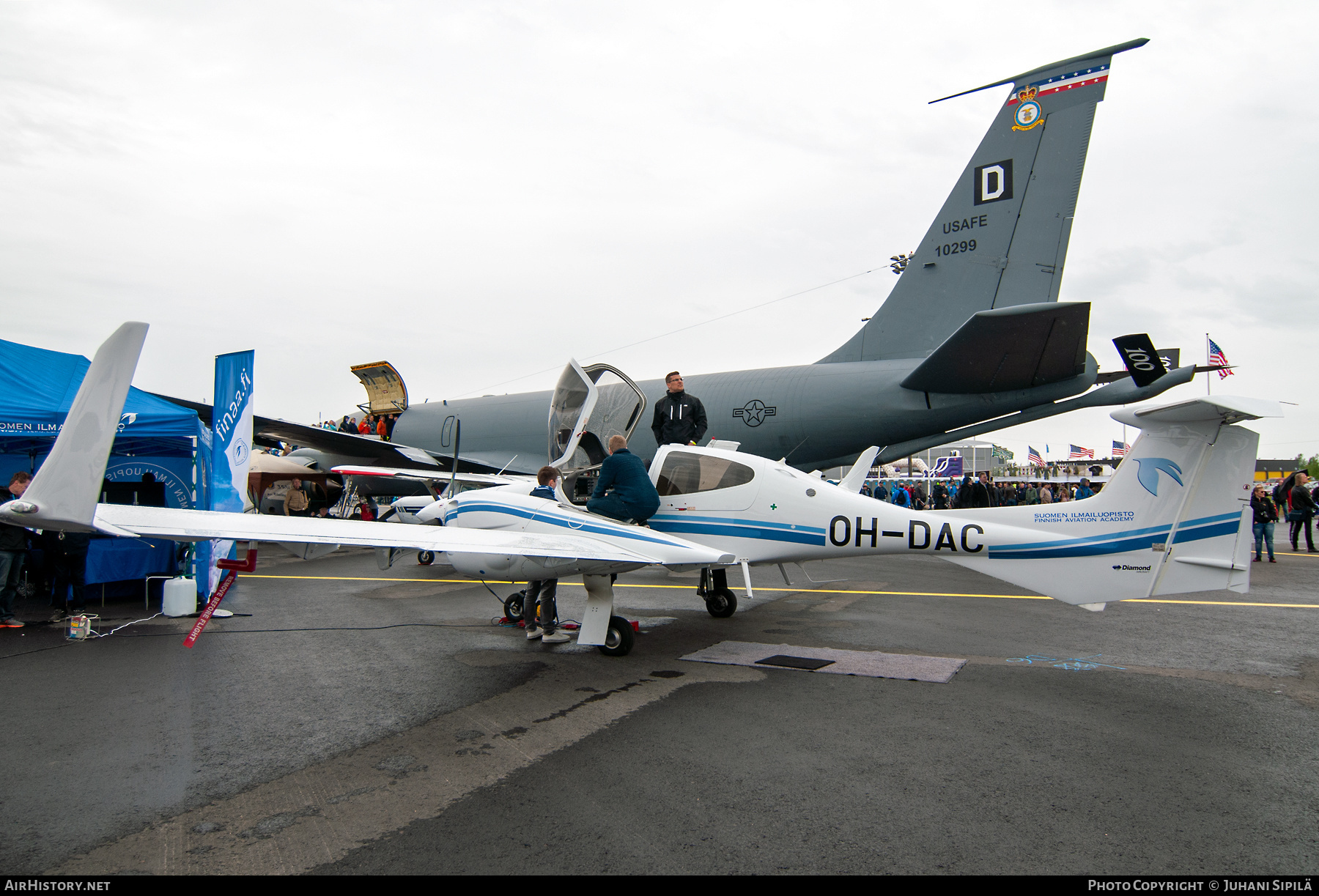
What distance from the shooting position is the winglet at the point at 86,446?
3.17m

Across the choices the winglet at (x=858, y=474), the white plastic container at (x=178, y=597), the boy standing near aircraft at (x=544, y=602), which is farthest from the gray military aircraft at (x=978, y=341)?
the white plastic container at (x=178, y=597)

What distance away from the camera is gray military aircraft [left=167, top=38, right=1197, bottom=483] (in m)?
10.5

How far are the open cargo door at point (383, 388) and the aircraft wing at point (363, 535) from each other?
15.1 metres

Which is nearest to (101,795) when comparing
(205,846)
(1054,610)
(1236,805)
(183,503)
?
(205,846)

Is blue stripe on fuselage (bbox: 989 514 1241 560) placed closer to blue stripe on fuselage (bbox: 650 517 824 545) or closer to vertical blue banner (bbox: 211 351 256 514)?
blue stripe on fuselage (bbox: 650 517 824 545)

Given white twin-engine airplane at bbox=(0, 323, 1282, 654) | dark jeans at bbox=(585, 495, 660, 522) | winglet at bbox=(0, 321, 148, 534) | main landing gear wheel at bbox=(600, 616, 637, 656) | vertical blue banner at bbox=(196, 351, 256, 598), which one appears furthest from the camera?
vertical blue banner at bbox=(196, 351, 256, 598)

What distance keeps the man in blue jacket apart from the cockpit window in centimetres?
41

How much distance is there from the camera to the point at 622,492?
6.96 metres

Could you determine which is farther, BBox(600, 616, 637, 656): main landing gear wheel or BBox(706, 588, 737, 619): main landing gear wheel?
BBox(706, 588, 737, 619): main landing gear wheel

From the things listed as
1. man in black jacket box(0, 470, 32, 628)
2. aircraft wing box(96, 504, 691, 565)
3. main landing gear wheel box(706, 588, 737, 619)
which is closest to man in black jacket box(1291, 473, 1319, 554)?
main landing gear wheel box(706, 588, 737, 619)

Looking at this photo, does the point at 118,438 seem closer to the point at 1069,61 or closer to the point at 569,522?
the point at 569,522

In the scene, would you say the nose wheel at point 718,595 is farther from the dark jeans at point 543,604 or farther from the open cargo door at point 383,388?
the open cargo door at point 383,388
